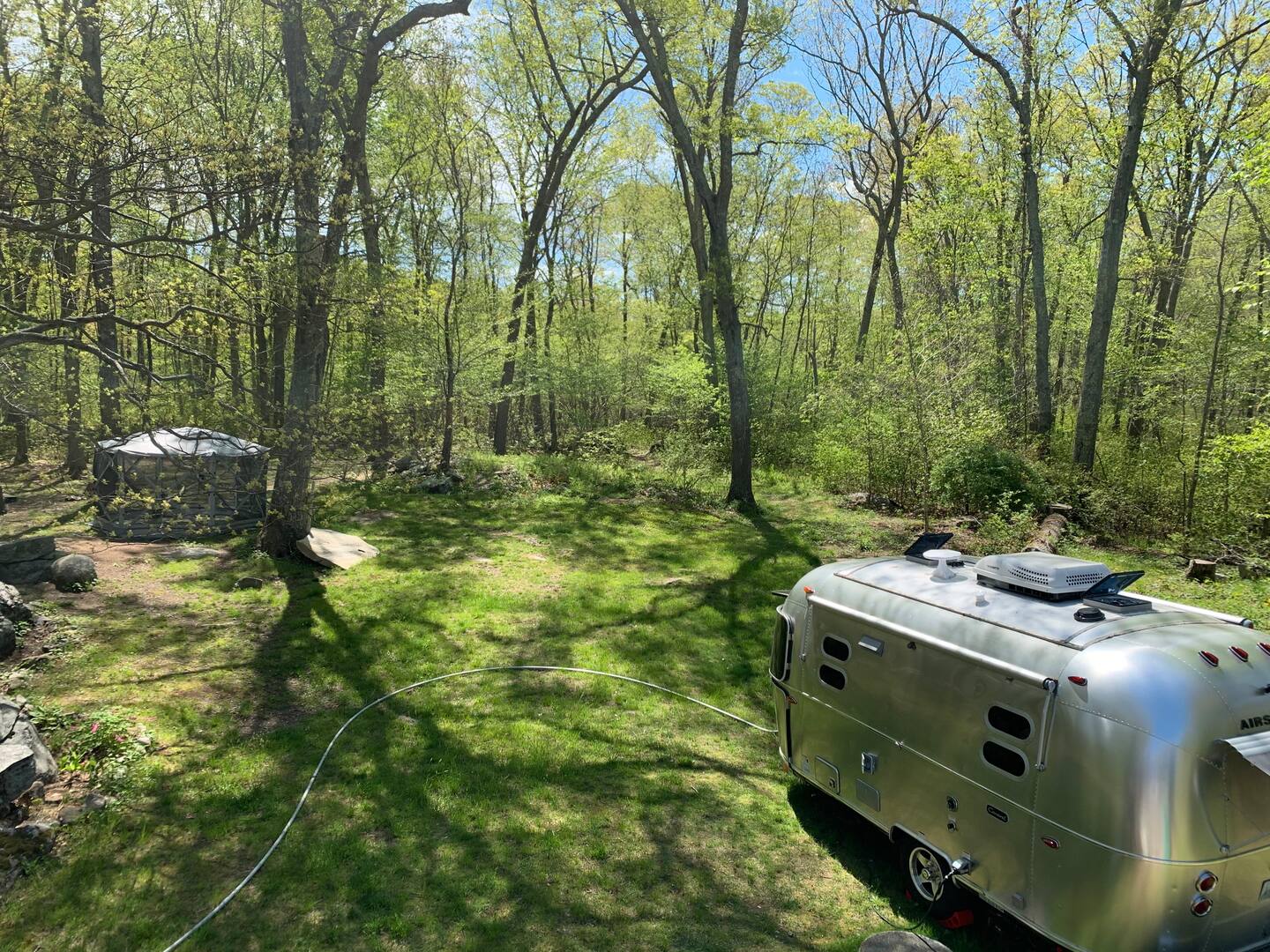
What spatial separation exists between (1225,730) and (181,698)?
8522 mm

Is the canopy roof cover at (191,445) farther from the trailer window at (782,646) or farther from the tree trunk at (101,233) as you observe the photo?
the trailer window at (782,646)

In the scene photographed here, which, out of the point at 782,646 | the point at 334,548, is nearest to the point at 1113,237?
the point at 782,646

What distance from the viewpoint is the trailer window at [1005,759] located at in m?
3.76

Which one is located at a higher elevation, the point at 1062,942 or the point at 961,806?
the point at 961,806

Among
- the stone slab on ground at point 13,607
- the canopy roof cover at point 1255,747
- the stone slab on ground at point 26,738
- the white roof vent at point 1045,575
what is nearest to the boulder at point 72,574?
the stone slab on ground at point 13,607

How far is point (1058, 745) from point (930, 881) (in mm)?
1651

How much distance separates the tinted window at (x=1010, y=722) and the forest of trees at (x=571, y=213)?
289 inches

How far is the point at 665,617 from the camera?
410 inches

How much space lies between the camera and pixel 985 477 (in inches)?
561

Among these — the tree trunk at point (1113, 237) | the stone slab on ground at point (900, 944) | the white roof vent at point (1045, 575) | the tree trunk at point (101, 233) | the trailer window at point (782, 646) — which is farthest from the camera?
the tree trunk at point (1113, 237)

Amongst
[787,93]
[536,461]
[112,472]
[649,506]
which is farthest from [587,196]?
[112,472]

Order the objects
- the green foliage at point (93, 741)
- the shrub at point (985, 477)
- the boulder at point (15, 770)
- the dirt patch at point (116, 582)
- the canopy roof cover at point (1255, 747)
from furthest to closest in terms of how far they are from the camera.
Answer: the shrub at point (985, 477), the dirt patch at point (116, 582), the green foliage at point (93, 741), the boulder at point (15, 770), the canopy roof cover at point (1255, 747)

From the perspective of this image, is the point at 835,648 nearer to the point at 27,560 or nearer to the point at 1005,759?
the point at 1005,759

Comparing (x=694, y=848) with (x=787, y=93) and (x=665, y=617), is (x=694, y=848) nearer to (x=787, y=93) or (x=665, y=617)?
(x=665, y=617)
